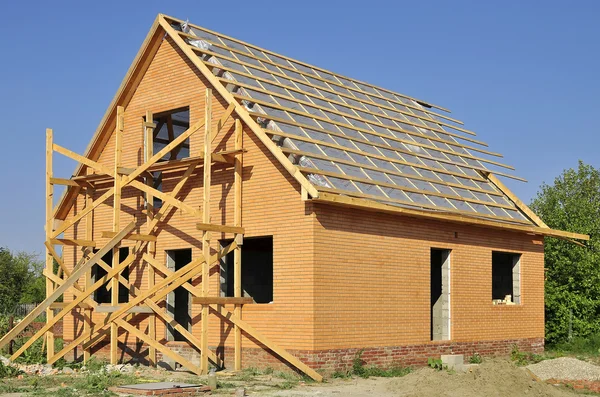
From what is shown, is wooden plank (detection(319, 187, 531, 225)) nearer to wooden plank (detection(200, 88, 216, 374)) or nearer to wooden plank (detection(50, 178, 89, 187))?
wooden plank (detection(200, 88, 216, 374))

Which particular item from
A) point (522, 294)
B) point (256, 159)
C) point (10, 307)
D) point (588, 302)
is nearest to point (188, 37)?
point (256, 159)

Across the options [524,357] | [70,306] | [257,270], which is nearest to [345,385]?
[257,270]

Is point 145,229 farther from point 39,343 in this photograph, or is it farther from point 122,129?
point 39,343

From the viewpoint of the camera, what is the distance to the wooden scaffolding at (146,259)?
63.2 ft

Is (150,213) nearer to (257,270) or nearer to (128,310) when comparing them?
(128,310)

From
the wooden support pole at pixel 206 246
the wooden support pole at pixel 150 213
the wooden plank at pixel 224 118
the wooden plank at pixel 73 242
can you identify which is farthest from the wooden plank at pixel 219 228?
the wooden plank at pixel 73 242

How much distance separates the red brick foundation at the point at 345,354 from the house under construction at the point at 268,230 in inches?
1.7

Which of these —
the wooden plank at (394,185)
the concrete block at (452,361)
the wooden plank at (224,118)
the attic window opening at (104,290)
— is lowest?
the concrete block at (452,361)

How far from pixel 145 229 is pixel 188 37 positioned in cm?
532

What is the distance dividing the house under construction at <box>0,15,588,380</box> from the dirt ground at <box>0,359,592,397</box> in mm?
821

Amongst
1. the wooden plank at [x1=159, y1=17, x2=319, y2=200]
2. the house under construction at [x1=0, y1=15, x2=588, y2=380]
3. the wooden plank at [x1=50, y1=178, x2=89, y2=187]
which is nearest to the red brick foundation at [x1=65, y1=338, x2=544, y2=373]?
the house under construction at [x1=0, y1=15, x2=588, y2=380]

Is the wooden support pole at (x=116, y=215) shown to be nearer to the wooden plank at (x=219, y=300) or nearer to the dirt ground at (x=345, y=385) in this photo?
the dirt ground at (x=345, y=385)

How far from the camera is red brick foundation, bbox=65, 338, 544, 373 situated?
61.0ft

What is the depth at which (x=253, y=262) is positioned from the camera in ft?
72.1
